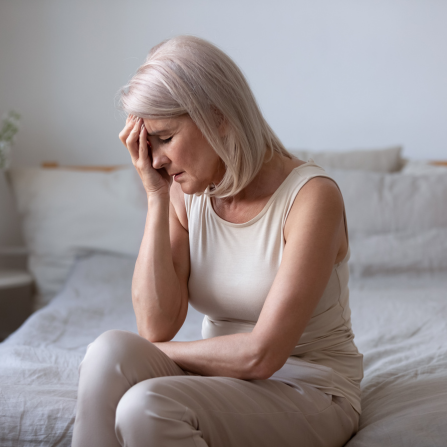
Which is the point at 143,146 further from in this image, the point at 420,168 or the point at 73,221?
the point at 420,168

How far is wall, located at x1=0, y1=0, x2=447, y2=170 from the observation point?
234 centimetres

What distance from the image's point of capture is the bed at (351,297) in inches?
37.2

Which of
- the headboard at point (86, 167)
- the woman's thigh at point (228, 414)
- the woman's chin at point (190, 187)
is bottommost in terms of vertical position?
the headboard at point (86, 167)

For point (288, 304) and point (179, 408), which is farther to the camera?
point (288, 304)

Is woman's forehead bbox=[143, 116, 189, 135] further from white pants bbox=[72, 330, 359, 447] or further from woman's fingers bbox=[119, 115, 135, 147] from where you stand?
white pants bbox=[72, 330, 359, 447]

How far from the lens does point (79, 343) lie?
1.46m

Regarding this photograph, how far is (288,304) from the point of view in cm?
86

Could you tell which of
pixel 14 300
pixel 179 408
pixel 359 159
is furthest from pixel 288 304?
pixel 14 300

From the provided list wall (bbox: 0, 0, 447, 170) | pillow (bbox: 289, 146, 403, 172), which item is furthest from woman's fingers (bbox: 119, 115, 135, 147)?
wall (bbox: 0, 0, 447, 170)

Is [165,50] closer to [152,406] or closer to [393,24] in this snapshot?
[152,406]

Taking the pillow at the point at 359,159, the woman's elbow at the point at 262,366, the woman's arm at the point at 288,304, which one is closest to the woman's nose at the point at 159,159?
the woman's arm at the point at 288,304

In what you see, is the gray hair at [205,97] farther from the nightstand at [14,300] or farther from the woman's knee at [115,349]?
the nightstand at [14,300]

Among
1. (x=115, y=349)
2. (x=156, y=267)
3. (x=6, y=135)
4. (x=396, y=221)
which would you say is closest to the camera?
(x=115, y=349)

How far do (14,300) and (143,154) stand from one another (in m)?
1.33
